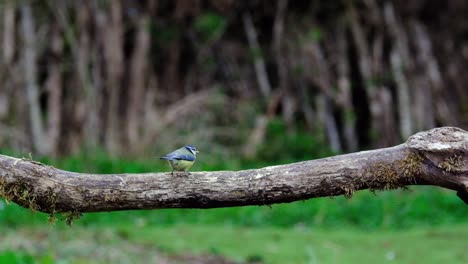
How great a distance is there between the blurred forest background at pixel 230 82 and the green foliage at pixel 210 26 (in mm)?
49

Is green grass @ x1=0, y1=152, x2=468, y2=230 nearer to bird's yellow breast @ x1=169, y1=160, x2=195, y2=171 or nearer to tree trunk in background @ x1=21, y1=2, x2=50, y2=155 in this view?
tree trunk in background @ x1=21, y1=2, x2=50, y2=155

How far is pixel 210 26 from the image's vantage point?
15.8m

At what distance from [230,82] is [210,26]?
61.9 inches

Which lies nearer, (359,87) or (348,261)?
(348,261)

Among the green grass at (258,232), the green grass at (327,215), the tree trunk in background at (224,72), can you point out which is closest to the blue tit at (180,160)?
the green grass at (258,232)

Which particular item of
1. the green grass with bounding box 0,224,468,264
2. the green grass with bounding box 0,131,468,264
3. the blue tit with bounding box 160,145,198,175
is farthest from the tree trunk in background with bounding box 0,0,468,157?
the blue tit with bounding box 160,145,198,175

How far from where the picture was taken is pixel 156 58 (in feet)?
54.6

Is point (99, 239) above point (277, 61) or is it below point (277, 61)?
below

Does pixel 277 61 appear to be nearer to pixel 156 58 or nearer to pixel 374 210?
pixel 156 58

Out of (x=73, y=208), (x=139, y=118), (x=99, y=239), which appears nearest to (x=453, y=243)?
(x=99, y=239)

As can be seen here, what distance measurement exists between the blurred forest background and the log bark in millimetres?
6887

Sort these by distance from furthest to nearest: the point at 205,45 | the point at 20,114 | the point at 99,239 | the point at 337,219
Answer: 1. the point at 205,45
2. the point at 20,114
3. the point at 337,219
4. the point at 99,239

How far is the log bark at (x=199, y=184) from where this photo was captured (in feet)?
14.5

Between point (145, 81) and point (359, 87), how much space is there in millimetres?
4305
